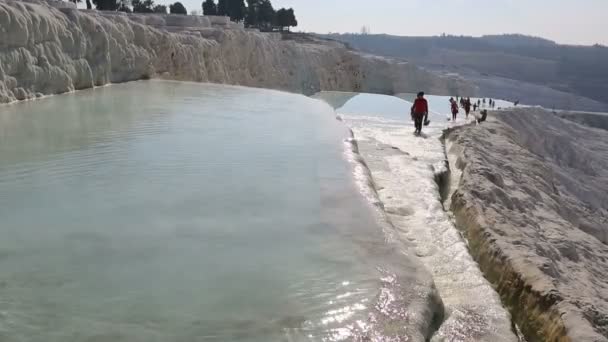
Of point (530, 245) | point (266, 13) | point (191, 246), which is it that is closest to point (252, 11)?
point (266, 13)

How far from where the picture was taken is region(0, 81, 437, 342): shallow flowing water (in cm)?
255

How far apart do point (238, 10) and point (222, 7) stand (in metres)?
1.68

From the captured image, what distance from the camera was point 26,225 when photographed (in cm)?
357

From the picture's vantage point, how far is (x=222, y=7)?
53000 mm

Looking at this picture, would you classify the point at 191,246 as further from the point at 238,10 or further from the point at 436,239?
the point at 238,10

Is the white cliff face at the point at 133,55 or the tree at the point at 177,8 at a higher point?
the tree at the point at 177,8

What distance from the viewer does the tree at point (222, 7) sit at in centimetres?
5274

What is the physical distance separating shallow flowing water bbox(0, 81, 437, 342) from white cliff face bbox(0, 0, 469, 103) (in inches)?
151

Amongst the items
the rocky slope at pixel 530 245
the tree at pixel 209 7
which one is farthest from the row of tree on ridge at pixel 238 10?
the rocky slope at pixel 530 245

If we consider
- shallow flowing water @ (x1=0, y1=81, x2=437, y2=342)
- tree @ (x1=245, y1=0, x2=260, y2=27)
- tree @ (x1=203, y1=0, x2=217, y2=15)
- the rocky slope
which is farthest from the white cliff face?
tree @ (x1=245, y1=0, x2=260, y2=27)

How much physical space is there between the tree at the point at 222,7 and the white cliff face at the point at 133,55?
56.9 ft

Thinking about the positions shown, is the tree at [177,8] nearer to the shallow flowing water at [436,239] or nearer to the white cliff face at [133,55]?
the white cliff face at [133,55]

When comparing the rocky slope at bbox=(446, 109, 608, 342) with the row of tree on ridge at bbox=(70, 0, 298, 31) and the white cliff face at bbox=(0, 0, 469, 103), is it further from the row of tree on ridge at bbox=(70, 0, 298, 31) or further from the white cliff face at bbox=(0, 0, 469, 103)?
Answer: the row of tree on ridge at bbox=(70, 0, 298, 31)

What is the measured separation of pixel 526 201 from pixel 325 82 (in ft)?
99.2
